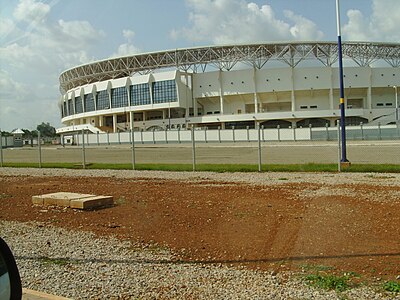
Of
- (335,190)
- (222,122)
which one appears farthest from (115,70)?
(335,190)

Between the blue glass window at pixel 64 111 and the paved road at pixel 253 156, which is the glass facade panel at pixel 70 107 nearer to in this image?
the blue glass window at pixel 64 111

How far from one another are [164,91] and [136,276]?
88652mm

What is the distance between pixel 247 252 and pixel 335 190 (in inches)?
262

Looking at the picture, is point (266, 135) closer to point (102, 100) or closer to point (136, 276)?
point (136, 276)

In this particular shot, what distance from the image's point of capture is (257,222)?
781 centimetres

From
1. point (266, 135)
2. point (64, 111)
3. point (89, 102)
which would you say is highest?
point (89, 102)

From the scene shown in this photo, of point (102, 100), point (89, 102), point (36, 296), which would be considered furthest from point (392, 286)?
point (89, 102)

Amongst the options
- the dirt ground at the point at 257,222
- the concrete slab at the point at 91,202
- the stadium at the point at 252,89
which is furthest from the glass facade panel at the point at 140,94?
the concrete slab at the point at 91,202

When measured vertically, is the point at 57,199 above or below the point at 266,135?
below

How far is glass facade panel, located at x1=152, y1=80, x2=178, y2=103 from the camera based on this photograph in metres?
91.6

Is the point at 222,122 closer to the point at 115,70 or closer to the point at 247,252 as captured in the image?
the point at 115,70

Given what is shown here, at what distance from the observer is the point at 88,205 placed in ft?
31.4

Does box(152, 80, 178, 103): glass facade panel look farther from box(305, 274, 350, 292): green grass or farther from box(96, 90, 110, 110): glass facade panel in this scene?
box(305, 274, 350, 292): green grass

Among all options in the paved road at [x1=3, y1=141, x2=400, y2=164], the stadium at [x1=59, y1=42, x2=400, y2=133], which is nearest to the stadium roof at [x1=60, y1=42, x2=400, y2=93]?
the stadium at [x1=59, y1=42, x2=400, y2=133]
